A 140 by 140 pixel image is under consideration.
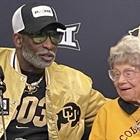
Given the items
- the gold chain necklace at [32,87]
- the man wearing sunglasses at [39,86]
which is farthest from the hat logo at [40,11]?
the gold chain necklace at [32,87]

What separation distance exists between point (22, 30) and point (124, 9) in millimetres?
532

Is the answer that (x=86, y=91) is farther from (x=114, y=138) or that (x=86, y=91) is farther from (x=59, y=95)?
(x=114, y=138)

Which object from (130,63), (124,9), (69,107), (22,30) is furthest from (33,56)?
(124,9)

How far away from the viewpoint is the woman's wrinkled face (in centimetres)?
152

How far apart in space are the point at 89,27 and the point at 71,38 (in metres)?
0.09

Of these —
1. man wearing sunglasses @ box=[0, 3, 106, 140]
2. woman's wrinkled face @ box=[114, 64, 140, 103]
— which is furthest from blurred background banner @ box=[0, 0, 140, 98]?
woman's wrinkled face @ box=[114, 64, 140, 103]

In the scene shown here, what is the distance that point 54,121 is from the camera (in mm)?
1713

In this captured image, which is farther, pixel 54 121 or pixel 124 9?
pixel 124 9

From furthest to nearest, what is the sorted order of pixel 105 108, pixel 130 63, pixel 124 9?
pixel 124 9
pixel 105 108
pixel 130 63

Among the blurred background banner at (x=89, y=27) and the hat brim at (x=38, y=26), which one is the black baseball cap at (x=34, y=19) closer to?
the hat brim at (x=38, y=26)

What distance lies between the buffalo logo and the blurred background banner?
0.31m

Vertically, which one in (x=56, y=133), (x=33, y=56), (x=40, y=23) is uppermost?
Answer: (x=40, y=23)

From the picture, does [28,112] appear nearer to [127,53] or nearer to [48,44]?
[48,44]

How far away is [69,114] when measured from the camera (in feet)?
5.72
